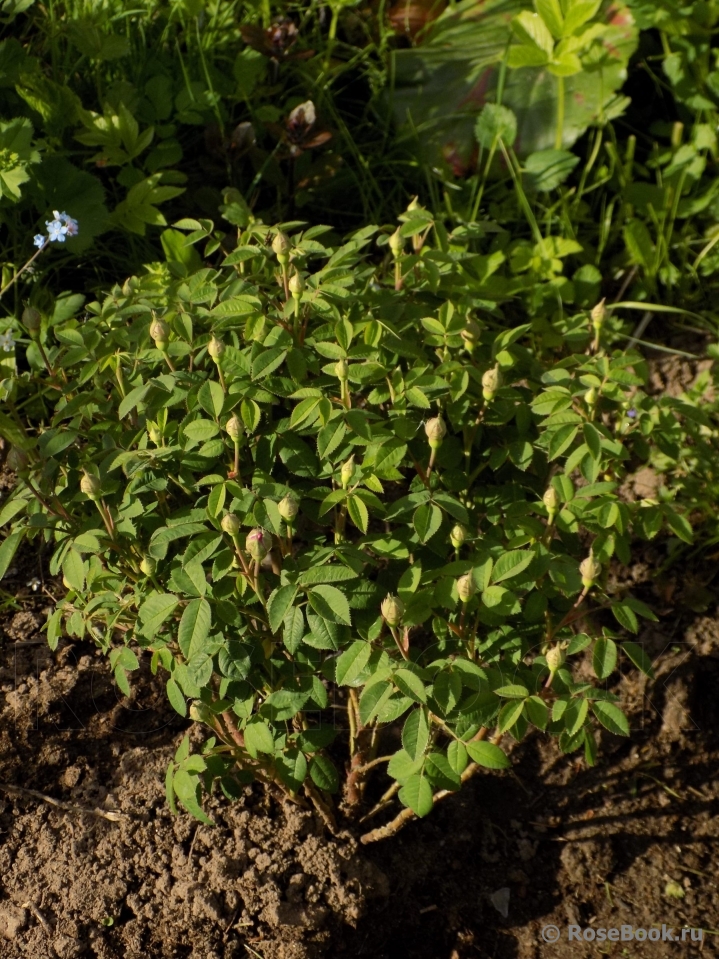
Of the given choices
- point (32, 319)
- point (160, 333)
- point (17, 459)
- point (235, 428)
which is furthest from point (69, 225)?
point (235, 428)

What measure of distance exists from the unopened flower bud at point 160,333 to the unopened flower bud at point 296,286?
21 cm

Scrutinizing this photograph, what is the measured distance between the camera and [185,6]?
2371 millimetres

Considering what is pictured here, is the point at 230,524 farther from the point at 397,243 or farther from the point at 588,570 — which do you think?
the point at 397,243

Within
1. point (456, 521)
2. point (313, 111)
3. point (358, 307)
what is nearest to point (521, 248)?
point (313, 111)

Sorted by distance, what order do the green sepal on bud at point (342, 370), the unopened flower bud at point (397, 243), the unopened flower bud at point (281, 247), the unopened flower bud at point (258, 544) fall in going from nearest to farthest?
the unopened flower bud at point (258, 544), the green sepal on bud at point (342, 370), the unopened flower bud at point (281, 247), the unopened flower bud at point (397, 243)

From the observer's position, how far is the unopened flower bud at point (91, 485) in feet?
4.54

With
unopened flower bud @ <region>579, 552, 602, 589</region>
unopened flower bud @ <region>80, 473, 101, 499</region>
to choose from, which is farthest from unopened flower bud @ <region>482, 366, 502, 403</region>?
unopened flower bud @ <region>80, 473, 101, 499</region>

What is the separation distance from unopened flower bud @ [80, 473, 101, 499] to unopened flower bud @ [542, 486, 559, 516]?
657 millimetres

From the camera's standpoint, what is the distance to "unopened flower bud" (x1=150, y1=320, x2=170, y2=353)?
150 centimetres

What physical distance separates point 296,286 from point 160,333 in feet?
0.73

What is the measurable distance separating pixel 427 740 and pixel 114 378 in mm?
838

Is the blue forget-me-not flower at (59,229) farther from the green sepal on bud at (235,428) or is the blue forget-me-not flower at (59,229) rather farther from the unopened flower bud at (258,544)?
the unopened flower bud at (258,544)

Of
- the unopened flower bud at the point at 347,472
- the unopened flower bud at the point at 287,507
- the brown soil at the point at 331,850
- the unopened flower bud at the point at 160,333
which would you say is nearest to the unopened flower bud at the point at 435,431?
the unopened flower bud at the point at 347,472

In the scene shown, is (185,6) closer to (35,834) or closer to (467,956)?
(35,834)
